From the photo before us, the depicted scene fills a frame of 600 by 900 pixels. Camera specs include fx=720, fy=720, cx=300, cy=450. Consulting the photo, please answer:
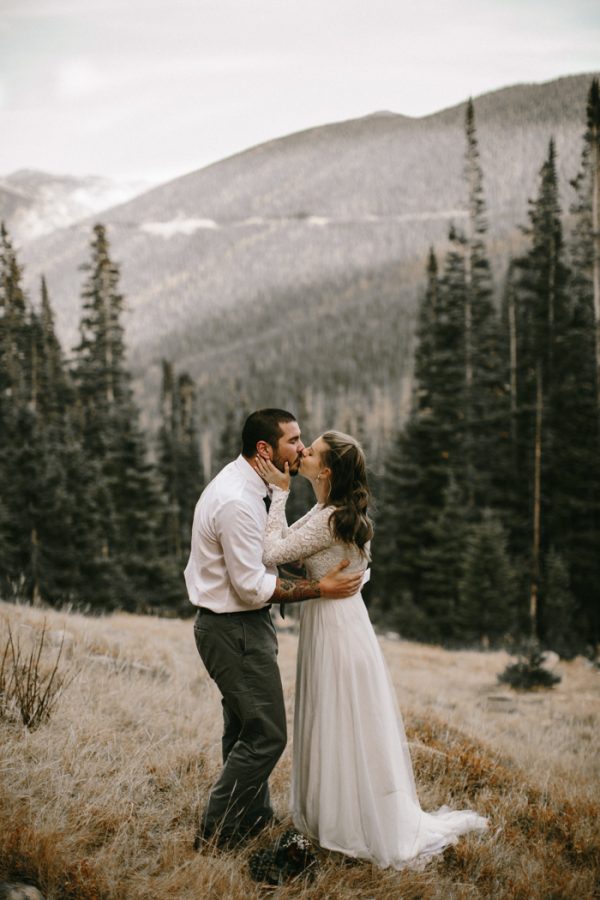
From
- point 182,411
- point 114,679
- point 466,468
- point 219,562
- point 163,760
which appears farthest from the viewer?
point 182,411

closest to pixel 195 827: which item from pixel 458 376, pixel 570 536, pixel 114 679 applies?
pixel 114 679

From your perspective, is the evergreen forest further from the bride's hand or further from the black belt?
the bride's hand

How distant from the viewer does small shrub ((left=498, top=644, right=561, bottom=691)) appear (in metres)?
12.4

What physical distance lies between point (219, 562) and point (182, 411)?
52.9m

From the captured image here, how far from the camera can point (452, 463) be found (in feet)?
110

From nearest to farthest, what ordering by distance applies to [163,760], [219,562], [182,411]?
[219,562] → [163,760] → [182,411]

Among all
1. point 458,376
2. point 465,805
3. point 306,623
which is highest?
point 458,376

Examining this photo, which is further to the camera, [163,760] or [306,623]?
[163,760]

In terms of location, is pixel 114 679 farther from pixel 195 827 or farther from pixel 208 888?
pixel 208 888

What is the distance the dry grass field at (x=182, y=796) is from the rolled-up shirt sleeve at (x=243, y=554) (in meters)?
1.41

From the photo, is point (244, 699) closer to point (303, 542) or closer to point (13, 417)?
point (303, 542)

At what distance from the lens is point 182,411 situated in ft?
184

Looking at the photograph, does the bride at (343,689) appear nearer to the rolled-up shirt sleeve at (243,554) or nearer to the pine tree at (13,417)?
the rolled-up shirt sleeve at (243,554)

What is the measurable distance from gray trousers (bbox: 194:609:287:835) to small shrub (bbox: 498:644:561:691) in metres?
9.56
